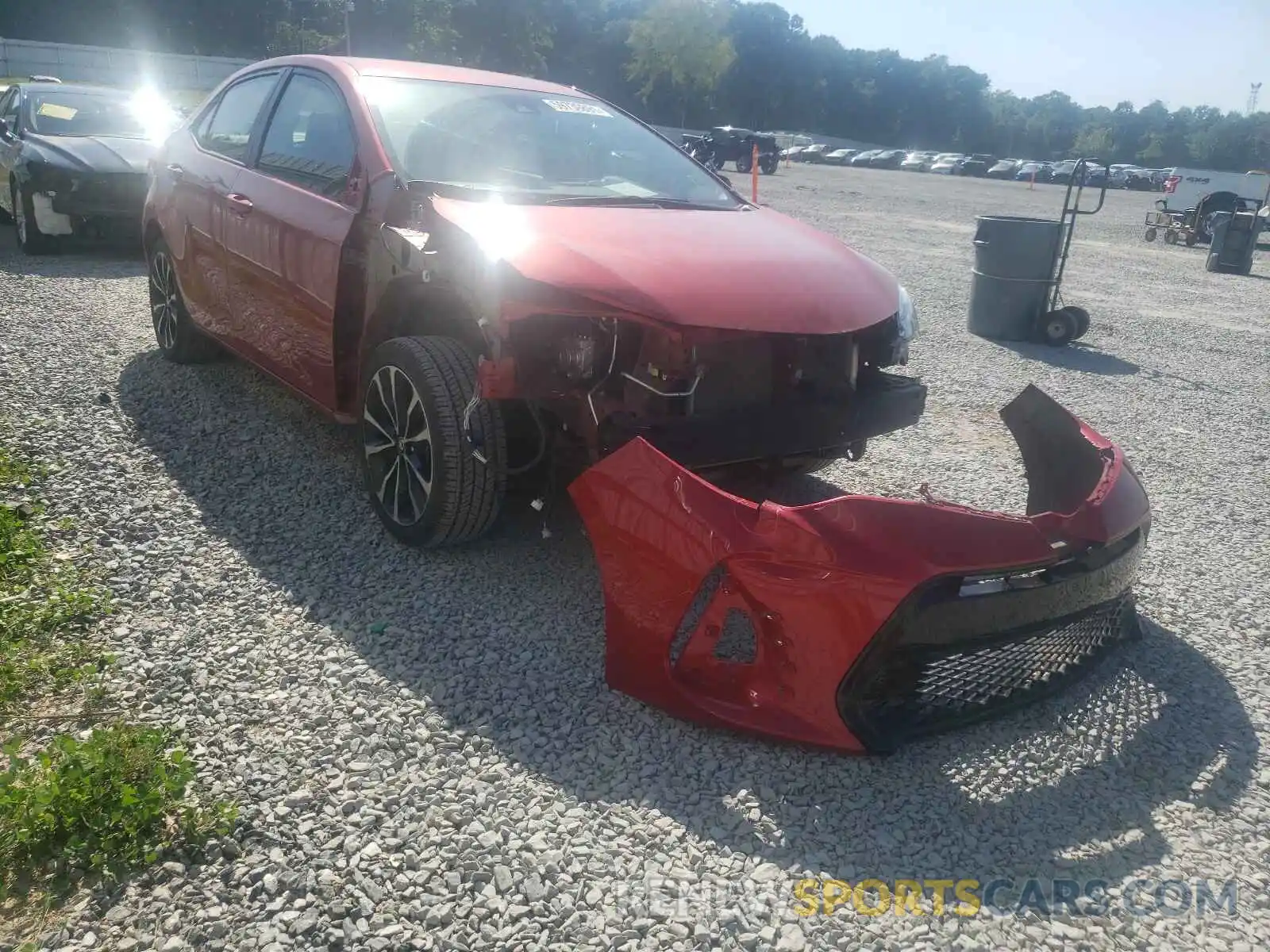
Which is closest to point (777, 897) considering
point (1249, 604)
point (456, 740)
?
point (456, 740)

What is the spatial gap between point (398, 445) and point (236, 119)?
247cm

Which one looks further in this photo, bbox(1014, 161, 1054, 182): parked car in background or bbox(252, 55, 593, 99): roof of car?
bbox(1014, 161, 1054, 182): parked car in background

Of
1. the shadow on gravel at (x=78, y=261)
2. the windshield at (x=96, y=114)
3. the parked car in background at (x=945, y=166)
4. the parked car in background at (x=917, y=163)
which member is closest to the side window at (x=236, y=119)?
the shadow on gravel at (x=78, y=261)

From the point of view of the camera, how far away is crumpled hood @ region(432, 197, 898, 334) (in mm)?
3143

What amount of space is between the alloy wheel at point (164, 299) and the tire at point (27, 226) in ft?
13.8

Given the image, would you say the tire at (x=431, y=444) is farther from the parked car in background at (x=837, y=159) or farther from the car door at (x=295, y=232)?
the parked car in background at (x=837, y=159)

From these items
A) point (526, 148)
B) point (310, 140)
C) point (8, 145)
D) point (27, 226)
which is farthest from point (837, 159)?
point (310, 140)

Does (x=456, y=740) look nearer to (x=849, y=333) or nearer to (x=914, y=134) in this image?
(x=849, y=333)

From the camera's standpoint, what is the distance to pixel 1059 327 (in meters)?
8.68

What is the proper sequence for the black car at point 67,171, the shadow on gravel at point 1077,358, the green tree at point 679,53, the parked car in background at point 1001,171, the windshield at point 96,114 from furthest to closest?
the green tree at point 679,53, the parked car in background at point 1001,171, the windshield at point 96,114, the black car at point 67,171, the shadow on gravel at point 1077,358

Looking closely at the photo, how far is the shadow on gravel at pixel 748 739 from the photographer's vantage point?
251cm

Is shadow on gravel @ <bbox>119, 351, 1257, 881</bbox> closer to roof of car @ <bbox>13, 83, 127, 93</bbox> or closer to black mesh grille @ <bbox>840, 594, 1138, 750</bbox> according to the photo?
black mesh grille @ <bbox>840, 594, 1138, 750</bbox>

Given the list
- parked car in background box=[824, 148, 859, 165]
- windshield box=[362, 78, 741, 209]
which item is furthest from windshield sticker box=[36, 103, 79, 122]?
parked car in background box=[824, 148, 859, 165]

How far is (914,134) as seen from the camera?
103 m
